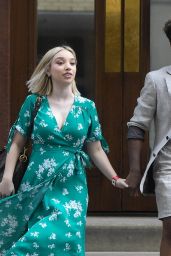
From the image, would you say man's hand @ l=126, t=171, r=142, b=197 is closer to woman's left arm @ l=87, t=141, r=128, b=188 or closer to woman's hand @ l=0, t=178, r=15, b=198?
woman's left arm @ l=87, t=141, r=128, b=188

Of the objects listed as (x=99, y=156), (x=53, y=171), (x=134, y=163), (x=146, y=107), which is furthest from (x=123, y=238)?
(x=146, y=107)

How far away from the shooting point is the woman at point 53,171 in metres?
6.06

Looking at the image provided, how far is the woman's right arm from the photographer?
6.16 m

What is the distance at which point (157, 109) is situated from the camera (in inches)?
235

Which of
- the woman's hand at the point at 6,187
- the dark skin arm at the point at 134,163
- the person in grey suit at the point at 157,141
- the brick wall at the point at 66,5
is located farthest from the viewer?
the brick wall at the point at 66,5

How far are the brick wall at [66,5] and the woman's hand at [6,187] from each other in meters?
3.08

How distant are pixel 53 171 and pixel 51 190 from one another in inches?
5.2

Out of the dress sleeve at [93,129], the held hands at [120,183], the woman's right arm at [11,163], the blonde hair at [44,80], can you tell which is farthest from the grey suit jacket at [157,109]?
the woman's right arm at [11,163]

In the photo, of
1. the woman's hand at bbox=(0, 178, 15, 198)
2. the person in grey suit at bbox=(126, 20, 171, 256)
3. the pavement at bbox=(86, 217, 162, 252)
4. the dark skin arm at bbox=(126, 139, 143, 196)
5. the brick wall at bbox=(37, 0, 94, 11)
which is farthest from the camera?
the brick wall at bbox=(37, 0, 94, 11)

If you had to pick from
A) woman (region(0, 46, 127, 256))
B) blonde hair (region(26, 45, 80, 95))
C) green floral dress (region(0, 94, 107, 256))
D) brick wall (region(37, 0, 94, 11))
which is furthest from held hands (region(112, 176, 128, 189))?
brick wall (region(37, 0, 94, 11))

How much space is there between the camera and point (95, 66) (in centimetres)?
884

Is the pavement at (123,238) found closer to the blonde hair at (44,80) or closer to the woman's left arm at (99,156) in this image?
the woman's left arm at (99,156)

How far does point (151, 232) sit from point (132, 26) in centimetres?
204

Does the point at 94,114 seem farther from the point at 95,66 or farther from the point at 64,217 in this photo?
the point at 95,66
